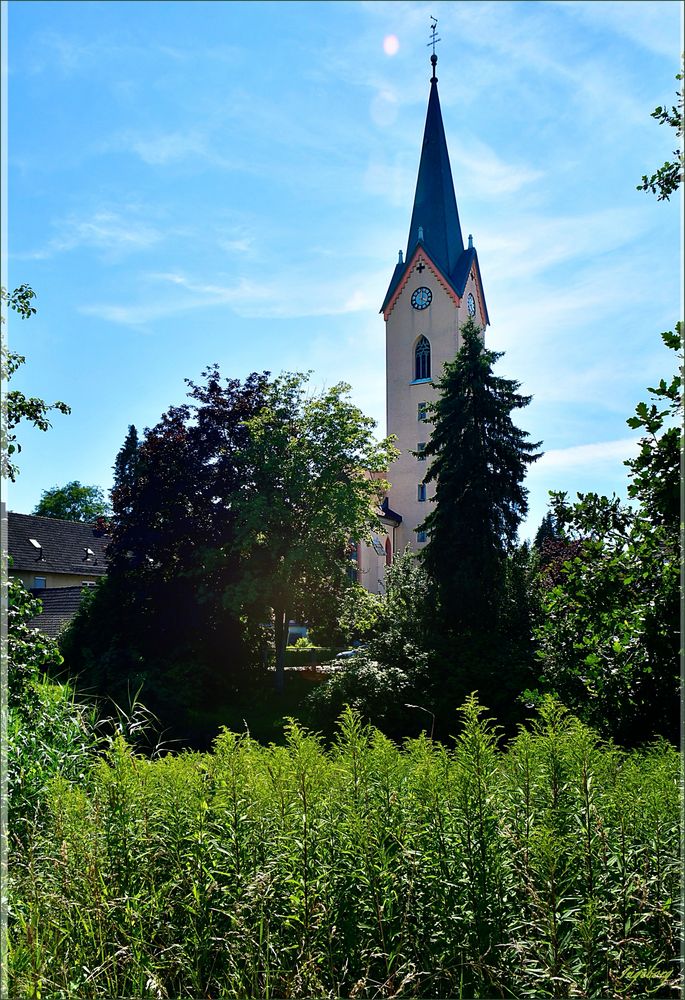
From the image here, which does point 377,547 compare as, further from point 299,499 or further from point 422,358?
point 299,499

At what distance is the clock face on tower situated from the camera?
46.4 m

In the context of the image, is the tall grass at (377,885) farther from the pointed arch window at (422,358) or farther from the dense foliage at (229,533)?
the pointed arch window at (422,358)

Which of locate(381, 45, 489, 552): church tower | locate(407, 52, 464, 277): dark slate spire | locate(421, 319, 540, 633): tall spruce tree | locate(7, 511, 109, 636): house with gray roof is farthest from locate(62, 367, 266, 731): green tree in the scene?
locate(407, 52, 464, 277): dark slate spire

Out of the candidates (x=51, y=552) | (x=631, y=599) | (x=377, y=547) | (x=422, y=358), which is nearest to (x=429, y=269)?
(x=422, y=358)

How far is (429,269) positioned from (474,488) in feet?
104

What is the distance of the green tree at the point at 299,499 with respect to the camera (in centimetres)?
1964

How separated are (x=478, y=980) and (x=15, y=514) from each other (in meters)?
42.3

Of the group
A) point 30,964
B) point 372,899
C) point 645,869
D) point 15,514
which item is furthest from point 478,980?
point 15,514

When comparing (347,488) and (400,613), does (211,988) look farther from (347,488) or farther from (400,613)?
(347,488)

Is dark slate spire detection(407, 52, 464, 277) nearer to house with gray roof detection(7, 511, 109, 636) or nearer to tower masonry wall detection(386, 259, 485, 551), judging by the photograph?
tower masonry wall detection(386, 259, 485, 551)

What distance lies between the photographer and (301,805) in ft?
10.8

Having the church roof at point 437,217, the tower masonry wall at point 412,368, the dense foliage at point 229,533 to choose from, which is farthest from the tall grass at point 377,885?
the church roof at point 437,217

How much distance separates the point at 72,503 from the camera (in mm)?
62500

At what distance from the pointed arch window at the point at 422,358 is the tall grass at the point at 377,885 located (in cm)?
4393
